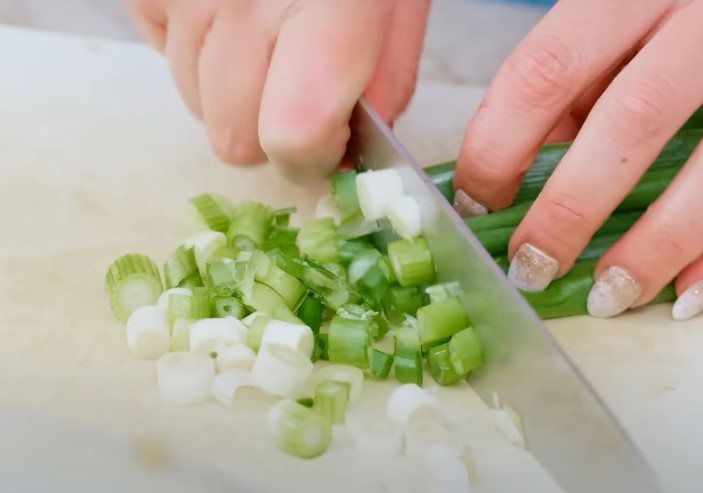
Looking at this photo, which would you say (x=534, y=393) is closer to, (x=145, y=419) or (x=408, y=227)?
(x=408, y=227)

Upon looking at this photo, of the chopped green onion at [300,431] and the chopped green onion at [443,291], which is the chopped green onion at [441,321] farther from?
the chopped green onion at [300,431]

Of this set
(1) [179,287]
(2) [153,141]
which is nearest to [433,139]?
(2) [153,141]

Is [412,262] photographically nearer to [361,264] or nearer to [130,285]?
[361,264]

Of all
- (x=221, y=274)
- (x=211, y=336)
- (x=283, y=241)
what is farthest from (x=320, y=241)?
(x=211, y=336)

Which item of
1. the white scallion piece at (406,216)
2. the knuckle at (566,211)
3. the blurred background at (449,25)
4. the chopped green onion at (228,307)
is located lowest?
the blurred background at (449,25)

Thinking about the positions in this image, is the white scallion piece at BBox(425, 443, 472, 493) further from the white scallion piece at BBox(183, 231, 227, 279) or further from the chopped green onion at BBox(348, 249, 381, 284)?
the white scallion piece at BBox(183, 231, 227, 279)

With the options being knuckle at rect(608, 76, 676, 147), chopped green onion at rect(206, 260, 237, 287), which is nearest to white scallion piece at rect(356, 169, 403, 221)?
chopped green onion at rect(206, 260, 237, 287)

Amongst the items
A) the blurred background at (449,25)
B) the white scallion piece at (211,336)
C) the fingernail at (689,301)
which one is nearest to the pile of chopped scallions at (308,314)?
the white scallion piece at (211,336)
